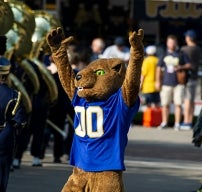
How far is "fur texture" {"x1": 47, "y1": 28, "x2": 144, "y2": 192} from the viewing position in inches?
361

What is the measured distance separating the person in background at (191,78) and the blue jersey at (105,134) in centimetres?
1224

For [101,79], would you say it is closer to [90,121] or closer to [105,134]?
[90,121]

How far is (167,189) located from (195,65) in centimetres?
855

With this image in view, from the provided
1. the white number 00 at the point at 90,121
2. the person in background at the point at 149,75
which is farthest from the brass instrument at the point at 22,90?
the person in background at the point at 149,75

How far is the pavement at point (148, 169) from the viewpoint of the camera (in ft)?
44.1

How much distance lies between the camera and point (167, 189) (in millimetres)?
13336

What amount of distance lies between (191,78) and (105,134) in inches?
499

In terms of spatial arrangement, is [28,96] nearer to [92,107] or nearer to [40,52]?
[40,52]

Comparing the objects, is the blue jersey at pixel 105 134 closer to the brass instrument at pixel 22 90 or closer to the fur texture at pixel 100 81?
the fur texture at pixel 100 81

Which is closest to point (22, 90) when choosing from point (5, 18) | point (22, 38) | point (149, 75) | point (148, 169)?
point (22, 38)

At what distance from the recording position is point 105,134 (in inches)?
367

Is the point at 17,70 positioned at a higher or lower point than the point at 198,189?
higher

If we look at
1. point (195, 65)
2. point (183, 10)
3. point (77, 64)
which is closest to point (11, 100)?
point (77, 64)

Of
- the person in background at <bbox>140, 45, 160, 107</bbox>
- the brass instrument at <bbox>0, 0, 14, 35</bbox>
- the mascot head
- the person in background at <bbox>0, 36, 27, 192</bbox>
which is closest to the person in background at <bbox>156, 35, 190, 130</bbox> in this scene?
the person in background at <bbox>140, 45, 160, 107</bbox>
